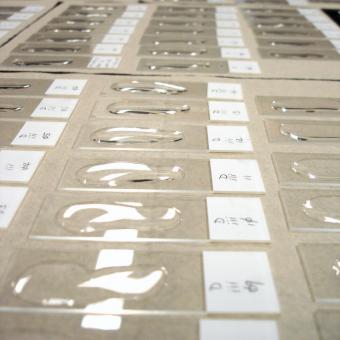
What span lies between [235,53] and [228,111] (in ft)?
0.82

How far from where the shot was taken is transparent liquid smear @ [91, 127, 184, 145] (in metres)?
0.55

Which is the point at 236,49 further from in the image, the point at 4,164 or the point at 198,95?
the point at 4,164

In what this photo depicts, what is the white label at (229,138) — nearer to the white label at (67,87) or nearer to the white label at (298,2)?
the white label at (67,87)

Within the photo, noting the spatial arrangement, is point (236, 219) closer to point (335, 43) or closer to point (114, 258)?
point (114, 258)

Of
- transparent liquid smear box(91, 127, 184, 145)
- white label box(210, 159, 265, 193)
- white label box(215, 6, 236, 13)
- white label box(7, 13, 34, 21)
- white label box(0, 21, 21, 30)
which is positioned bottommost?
white label box(210, 159, 265, 193)

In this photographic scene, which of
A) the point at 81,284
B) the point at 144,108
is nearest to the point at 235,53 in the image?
the point at 144,108

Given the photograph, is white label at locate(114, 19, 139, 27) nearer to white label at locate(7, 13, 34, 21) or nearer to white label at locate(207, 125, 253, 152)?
white label at locate(7, 13, 34, 21)

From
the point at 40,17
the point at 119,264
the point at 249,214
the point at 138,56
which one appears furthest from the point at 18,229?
the point at 40,17

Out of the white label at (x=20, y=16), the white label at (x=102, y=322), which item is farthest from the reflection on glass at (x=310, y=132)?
the white label at (x=20, y=16)

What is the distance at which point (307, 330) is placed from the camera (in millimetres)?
315

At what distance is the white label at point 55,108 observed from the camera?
60 cm

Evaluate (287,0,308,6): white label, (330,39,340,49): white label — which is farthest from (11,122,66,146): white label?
(287,0,308,6): white label

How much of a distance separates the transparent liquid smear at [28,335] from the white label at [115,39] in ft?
2.15

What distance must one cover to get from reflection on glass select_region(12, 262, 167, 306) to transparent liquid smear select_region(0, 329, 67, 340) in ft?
0.08
